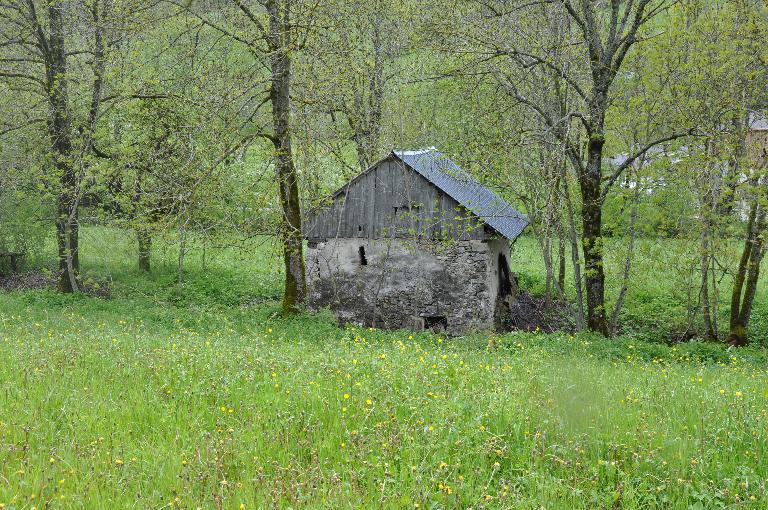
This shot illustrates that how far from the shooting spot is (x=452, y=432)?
485cm

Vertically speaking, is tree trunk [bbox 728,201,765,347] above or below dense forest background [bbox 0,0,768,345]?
below

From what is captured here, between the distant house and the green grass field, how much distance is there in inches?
508

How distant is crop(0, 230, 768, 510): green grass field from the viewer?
413cm

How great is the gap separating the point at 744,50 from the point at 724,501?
14587 millimetres

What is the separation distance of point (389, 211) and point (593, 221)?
278 inches

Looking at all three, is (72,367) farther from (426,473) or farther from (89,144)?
(89,144)

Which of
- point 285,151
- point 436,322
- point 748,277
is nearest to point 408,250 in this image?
point 436,322

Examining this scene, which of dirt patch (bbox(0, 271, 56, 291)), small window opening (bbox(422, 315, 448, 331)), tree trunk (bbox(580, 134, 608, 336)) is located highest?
tree trunk (bbox(580, 134, 608, 336))

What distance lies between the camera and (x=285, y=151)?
51.8 feet

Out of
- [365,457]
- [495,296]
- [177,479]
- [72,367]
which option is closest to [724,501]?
[365,457]

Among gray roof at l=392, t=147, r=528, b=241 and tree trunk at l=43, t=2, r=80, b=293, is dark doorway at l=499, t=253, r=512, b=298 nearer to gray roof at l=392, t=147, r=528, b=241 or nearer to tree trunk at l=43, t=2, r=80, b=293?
gray roof at l=392, t=147, r=528, b=241

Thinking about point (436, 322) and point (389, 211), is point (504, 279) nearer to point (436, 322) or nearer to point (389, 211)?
point (436, 322)

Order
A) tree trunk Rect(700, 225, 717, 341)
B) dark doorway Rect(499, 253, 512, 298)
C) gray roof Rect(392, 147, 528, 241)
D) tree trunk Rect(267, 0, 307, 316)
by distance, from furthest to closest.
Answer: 1. dark doorway Rect(499, 253, 512, 298)
2. gray roof Rect(392, 147, 528, 241)
3. tree trunk Rect(700, 225, 717, 341)
4. tree trunk Rect(267, 0, 307, 316)

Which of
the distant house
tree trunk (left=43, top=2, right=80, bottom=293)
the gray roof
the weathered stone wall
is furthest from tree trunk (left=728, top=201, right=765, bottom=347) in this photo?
tree trunk (left=43, top=2, right=80, bottom=293)
